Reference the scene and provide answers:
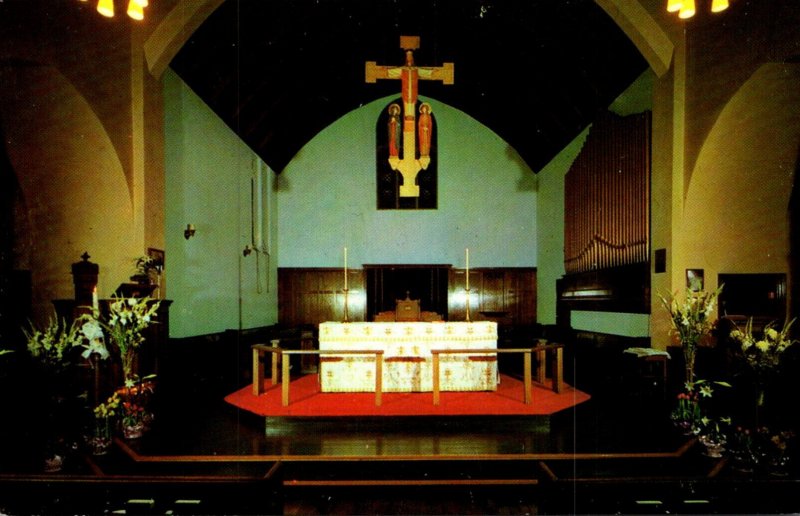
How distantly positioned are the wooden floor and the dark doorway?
6.27 m

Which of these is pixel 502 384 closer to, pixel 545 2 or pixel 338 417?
pixel 338 417

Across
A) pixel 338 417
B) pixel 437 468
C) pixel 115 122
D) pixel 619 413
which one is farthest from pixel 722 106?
pixel 115 122

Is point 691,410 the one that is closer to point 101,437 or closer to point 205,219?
point 101,437

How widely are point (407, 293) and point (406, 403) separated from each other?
162 centimetres

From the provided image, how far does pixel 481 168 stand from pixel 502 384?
6473 millimetres

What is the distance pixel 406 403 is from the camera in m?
5.80

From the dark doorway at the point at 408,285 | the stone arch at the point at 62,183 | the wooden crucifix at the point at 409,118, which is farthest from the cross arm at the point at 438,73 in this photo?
the dark doorway at the point at 408,285

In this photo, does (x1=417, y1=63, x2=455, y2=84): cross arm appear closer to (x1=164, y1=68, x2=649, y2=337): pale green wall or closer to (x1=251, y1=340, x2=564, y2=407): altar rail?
(x1=251, y1=340, x2=564, y2=407): altar rail

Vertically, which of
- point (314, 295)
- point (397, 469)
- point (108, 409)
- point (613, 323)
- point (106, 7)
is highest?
point (106, 7)

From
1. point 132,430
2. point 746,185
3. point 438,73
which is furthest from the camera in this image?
point 438,73

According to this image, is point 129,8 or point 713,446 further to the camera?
point 129,8

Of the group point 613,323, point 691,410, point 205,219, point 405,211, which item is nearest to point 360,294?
point 405,211

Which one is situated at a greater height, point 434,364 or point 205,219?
point 205,219

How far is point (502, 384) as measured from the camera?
7.08 metres
